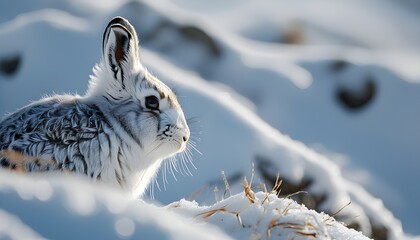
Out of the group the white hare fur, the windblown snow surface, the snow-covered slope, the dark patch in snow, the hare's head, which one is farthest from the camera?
the dark patch in snow

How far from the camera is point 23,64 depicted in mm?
8211

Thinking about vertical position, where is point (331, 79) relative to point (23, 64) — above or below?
above

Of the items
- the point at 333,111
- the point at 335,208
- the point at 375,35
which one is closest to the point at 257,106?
the point at 333,111

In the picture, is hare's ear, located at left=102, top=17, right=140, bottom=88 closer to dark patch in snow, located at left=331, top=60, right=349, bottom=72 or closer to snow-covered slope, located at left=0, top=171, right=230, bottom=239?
snow-covered slope, located at left=0, top=171, right=230, bottom=239

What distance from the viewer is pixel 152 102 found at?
Answer: 3.98 metres

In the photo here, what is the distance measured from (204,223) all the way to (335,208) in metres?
4.01

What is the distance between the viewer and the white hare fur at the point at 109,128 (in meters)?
3.53

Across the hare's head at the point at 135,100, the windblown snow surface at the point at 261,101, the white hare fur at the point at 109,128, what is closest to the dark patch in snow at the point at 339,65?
the windblown snow surface at the point at 261,101

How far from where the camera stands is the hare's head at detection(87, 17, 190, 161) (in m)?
3.92

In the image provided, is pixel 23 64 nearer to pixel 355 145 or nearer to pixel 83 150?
pixel 355 145

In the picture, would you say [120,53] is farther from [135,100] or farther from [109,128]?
[109,128]

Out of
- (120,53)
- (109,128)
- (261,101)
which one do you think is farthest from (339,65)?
(109,128)

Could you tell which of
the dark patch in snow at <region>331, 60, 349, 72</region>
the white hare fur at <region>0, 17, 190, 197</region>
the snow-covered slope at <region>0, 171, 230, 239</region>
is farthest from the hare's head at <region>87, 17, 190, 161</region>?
the dark patch in snow at <region>331, 60, 349, 72</region>

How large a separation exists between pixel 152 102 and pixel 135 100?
84 millimetres
